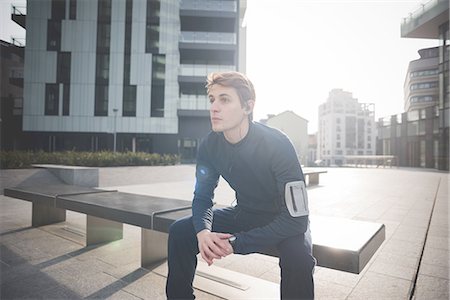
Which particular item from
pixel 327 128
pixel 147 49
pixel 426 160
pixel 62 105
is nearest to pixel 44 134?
pixel 62 105

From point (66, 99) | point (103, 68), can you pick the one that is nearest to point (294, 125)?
point (103, 68)

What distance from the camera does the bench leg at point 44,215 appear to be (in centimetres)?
495

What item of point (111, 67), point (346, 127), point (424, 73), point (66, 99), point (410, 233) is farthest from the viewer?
point (346, 127)

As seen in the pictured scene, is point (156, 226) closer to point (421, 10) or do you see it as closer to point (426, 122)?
point (421, 10)

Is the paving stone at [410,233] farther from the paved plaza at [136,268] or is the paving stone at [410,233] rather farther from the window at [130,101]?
the window at [130,101]

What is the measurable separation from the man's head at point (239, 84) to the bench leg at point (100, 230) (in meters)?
2.82

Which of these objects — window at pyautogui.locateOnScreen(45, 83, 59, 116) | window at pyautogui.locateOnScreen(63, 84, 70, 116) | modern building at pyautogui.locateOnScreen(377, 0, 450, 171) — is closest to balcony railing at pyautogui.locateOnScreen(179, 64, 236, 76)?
window at pyautogui.locateOnScreen(63, 84, 70, 116)

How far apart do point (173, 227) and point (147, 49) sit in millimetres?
27628

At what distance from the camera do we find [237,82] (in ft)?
7.14

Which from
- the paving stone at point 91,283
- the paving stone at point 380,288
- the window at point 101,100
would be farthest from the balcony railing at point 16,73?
Result: the paving stone at point 380,288

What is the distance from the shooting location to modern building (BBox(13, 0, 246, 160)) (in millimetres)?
26000

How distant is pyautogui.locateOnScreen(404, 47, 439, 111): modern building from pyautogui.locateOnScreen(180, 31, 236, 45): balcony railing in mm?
40781

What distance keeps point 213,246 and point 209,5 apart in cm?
2902

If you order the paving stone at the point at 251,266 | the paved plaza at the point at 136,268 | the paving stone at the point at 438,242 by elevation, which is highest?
the paving stone at the point at 438,242
